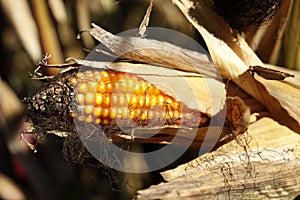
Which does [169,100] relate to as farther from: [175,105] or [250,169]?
[250,169]

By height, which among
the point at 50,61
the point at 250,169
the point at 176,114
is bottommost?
the point at 250,169

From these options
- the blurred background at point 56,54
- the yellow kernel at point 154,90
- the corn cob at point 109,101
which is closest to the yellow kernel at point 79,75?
the corn cob at point 109,101

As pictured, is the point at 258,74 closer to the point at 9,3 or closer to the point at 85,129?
the point at 85,129

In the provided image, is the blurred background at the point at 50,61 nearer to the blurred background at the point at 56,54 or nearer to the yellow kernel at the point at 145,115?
the blurred background at the point at 56,54

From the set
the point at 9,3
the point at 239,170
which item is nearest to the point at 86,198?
the point at 9,3

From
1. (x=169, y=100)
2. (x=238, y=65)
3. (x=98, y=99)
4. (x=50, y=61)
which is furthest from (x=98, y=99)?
(x=50, y=61)

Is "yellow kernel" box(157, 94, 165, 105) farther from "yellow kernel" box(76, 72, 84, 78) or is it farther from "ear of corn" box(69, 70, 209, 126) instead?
"yellow kernel" box(76, 72, 84, 78)
